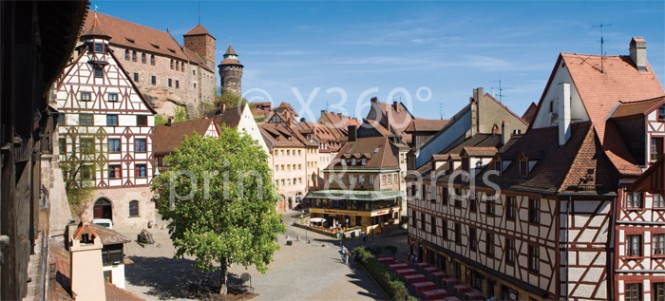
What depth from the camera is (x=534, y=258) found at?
2348cm

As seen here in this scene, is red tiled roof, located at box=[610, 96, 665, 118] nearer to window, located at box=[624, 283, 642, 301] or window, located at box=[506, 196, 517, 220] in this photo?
window, located at box=[506, 196, 517, 220]

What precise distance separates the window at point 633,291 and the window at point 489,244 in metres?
6.83

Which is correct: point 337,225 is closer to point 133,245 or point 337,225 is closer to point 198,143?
point 133,245

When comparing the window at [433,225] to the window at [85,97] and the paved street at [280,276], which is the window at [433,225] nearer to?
the paved street at [280,276]

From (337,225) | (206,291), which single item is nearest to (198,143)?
(206,291)

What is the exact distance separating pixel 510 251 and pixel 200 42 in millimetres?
73388

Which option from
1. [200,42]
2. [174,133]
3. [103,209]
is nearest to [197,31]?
[200,42]

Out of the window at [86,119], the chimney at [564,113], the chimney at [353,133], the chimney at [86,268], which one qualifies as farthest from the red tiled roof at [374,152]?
the chimney at [86,268]

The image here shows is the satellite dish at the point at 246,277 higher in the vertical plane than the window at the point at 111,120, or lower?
lower

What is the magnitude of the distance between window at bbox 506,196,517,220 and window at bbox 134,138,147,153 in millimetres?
28837

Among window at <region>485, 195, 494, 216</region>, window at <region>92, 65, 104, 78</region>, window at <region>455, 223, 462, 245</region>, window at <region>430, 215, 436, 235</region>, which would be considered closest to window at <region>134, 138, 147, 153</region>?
window at <region>92, 65, 104, 78</region>

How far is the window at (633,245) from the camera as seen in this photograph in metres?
21.3

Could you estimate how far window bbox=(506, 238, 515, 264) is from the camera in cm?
2512

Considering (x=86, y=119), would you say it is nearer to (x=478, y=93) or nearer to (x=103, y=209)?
(x=103, y=209)
